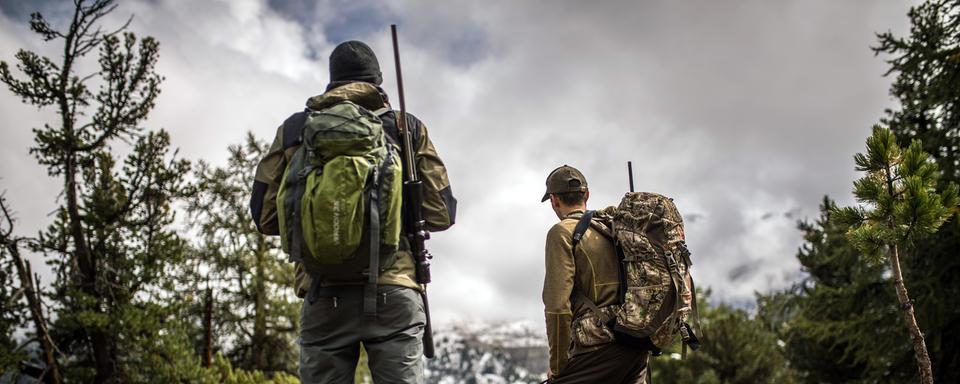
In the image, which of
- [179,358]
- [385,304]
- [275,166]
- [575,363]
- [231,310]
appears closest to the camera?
[385,304]

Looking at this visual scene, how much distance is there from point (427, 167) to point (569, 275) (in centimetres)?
100

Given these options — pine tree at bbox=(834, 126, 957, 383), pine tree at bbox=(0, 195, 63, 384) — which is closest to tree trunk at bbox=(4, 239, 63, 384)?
pine tree at bbox=(0, 195, 63, 384)

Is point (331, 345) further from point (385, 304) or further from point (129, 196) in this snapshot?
point (129, 196)

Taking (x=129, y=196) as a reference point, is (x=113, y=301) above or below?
below

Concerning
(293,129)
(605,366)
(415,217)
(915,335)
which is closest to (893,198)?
(915,335)

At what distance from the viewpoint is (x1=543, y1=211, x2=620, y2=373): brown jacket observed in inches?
146

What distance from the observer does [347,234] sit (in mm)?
2949

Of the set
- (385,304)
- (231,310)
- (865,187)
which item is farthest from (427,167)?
(231,310)

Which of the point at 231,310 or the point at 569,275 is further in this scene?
the point at 231,310

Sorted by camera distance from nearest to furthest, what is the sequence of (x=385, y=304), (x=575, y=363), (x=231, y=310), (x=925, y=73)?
(x=385, y=304), (x=575, y=363), (x=925, y=73), (x=231, y=310)

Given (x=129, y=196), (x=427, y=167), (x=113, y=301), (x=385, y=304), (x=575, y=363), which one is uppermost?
(x=129, y=196)

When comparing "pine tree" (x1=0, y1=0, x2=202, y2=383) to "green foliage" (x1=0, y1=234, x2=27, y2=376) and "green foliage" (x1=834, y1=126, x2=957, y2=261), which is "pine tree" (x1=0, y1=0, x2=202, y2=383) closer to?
"green foliage" (x1=0, y1=234, x2=27, y2=376)

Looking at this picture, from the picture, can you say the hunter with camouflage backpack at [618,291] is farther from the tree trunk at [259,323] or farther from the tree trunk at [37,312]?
the tree trunk at [259,323]

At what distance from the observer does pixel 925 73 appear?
1252cm
